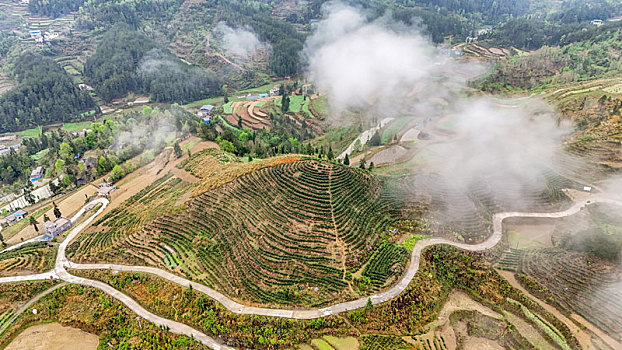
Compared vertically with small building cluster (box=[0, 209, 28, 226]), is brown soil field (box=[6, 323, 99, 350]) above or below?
above

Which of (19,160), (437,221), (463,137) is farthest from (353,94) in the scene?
(19,160)

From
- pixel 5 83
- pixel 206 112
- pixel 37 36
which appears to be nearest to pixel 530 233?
pixel 206 112

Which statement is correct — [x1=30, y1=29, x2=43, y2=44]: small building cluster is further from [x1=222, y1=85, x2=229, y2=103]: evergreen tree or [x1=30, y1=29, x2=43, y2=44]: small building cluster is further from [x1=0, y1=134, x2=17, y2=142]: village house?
[x1=222, y1=85, x2=229, y2=103]: evergreen tree

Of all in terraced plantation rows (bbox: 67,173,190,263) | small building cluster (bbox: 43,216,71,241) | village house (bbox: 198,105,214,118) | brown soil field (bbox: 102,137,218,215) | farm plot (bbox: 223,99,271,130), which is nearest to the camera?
terraced plantation rows (bbox: 67,173,190,263)

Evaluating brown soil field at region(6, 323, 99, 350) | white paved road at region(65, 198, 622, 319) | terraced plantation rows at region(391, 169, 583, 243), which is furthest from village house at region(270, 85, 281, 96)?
brown soil field at region(6, 323, 99, 350)

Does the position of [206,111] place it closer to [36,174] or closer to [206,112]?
[206,112]

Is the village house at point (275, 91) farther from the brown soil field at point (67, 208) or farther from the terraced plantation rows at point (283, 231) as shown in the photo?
the terraced plantation rows at point (283, 231)
